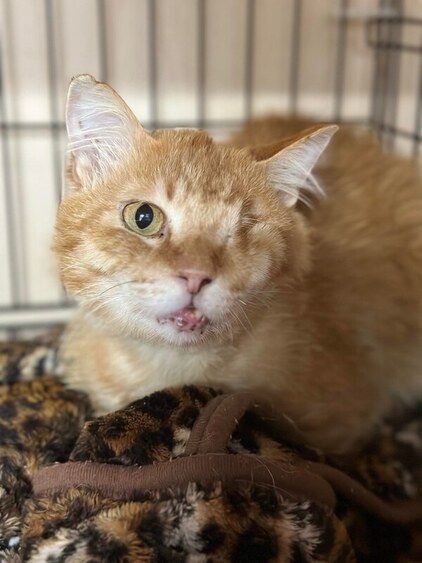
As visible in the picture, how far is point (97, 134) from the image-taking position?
1078mm

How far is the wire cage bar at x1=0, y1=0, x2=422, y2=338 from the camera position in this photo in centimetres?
188

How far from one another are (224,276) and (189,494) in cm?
31

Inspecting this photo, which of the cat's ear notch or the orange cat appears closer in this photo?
the orange cat

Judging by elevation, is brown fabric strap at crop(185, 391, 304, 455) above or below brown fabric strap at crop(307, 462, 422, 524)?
above

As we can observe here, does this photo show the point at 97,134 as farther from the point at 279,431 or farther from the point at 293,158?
the point at 279,431

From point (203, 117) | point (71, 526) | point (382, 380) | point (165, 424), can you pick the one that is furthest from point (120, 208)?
point (203, 117)

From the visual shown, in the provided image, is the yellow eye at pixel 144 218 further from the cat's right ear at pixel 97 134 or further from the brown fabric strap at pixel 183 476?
the brown fabric strap at pixel 183 476

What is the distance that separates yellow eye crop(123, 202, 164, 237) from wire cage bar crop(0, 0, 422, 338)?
1.03 metres

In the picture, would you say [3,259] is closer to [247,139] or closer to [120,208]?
[247,139]

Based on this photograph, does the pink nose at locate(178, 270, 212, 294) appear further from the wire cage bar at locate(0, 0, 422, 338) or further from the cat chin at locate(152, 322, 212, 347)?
the wire cage bar at locate(0, 0, 422, 338)

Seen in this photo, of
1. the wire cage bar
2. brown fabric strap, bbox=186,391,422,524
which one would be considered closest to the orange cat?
brown fabric strap, bbox=186,391,422,524

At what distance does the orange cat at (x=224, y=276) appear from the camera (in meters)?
0.95

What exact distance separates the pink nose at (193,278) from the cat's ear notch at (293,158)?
309 mm

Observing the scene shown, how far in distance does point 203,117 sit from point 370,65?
0.59m
